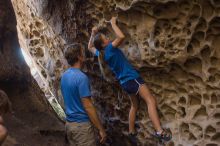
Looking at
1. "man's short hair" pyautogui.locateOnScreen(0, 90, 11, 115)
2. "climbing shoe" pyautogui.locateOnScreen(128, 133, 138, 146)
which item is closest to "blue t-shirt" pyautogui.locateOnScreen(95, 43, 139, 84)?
"climbing shoe" pyautogui.locateOnScreen(128, 133, 138, 146)

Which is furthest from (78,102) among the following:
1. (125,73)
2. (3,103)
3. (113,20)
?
(113,20)

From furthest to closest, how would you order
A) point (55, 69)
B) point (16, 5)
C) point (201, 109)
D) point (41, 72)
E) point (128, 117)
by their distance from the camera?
point (16, 5) < point (41, 72) < point (55, 69) < point (128, 117) < point (201, 109)

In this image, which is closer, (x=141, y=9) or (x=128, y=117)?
(x=141, y=9)

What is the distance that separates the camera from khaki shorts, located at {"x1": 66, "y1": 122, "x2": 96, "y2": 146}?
16.3 feet

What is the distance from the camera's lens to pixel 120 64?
5227 millimetres

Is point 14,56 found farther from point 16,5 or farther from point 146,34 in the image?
point 16,5

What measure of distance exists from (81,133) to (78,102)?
0.35 m

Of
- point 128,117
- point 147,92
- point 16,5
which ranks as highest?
point 16,5

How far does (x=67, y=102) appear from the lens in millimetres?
5031

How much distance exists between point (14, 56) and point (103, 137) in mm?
2240

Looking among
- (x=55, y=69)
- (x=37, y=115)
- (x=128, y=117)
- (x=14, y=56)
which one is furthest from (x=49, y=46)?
(x=128, y=117)

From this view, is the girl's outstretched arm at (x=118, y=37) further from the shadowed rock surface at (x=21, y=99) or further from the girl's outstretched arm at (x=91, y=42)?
the shadowed rock surface at (x=21, y=99)

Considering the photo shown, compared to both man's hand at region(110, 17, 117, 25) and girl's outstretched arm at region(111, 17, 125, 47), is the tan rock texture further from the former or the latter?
girl's outstretched arm at region(111, 17, 125, 47)

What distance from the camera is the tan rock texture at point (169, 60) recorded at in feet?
15.7
